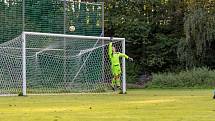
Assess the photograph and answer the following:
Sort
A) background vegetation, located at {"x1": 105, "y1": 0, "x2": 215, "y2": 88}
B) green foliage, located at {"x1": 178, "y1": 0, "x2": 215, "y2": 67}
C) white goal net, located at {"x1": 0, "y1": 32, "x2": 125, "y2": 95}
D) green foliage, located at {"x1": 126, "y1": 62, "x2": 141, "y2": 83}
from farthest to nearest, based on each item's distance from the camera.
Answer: green foliage, located at {"x1": 126, "y1": 62, "x2": 141, "y2": 83}, background vegetation, located at {"x1": 105, "y1": 0, "x2": 215, "y2": 88}, green foliage, located at {"x1": 178, "y1": 0, "x2": 215, "y2": 67}, white goal net, located at {"x1": 0, "y1": 32, "x2": 125, "y2": 95}

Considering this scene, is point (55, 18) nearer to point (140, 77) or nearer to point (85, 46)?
point (85, 46)

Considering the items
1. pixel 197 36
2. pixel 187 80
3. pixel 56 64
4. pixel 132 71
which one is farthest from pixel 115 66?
pixel 132 71

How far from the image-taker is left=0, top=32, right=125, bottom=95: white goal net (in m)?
20.1

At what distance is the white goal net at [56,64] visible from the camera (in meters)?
20.1

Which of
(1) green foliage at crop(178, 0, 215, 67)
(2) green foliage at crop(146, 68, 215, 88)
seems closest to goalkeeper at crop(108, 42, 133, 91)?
(2) green foliage at crop(146, 68, 215, 88)

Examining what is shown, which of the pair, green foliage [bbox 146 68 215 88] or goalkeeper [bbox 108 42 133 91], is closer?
goalkeeper [bbox 108 42 133 91]

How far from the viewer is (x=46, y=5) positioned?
87.2 feet

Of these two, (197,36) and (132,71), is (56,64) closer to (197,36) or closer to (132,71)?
(197,36)

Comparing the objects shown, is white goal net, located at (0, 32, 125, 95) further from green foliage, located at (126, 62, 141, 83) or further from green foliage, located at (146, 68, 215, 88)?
green foliage, located at (126, 62, 141, 83)

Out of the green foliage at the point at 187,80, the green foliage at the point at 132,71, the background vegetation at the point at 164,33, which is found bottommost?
the green foliage at the point at 132,71

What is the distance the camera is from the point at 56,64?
75.7ft

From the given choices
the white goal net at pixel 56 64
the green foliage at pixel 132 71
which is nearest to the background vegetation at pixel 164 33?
the green foliage at pixel 132 71

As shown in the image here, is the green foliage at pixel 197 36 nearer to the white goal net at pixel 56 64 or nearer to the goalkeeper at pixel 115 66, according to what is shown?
the white goal net at pixel 56 64


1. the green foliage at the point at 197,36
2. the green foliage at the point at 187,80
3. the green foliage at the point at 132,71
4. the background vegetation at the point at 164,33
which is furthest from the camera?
the green foliage at the point at 132,71
